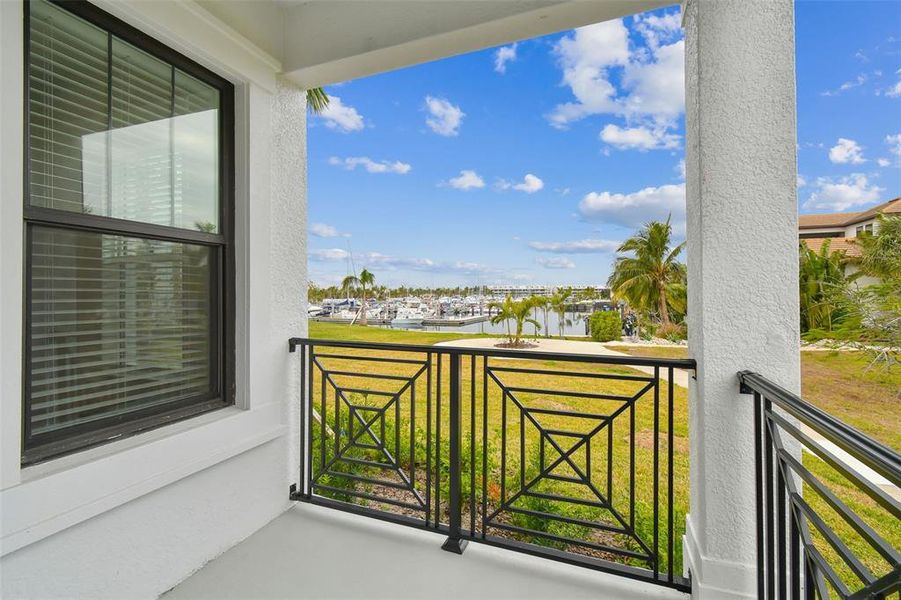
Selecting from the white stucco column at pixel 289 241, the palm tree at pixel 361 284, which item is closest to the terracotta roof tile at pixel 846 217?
the white stucco column at pixel 289 241

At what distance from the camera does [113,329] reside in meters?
1.48

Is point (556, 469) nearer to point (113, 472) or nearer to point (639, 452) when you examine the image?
point (639, 452)

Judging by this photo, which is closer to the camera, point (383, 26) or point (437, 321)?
point (383, 26)

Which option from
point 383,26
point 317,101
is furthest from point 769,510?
point 317,101

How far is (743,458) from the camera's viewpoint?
129 cm

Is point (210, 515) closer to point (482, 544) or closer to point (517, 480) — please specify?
point (482, 544)

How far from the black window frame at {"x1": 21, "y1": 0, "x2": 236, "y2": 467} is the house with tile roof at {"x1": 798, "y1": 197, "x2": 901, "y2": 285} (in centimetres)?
466

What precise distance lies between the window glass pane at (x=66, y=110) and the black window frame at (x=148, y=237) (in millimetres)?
32

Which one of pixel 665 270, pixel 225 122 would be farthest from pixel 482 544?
pixel 665 270

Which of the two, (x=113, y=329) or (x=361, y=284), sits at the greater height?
(x=361, y=284)

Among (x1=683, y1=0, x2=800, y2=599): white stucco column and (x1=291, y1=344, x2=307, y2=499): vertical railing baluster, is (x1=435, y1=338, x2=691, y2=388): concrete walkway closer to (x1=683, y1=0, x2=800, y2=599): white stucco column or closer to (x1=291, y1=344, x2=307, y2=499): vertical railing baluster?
(x1=683, y1=0, x2=800, y2=599): white stucco column

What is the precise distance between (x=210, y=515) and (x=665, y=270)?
13372 millimetres

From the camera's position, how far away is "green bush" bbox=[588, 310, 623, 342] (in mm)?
9805

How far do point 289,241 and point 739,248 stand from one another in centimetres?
209
